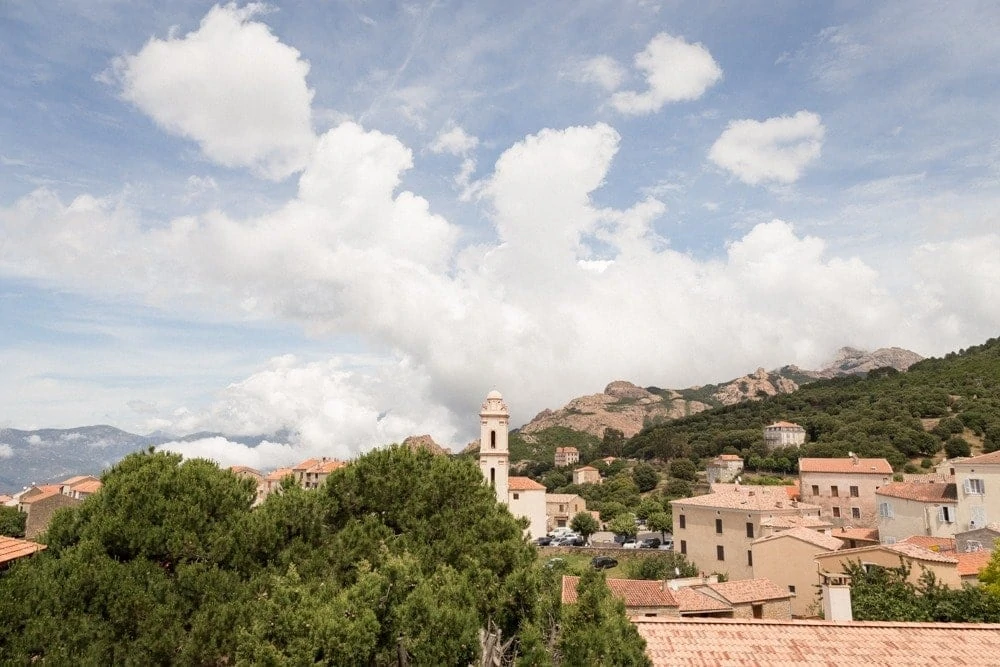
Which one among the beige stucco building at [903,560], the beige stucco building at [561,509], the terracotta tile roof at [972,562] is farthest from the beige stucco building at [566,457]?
the terracotta tile roof at [972,562]

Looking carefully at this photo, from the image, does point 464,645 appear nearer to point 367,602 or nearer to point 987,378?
point 367,602

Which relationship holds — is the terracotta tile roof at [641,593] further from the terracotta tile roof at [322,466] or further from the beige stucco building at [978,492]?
the terracotta tile roof at [322,466]

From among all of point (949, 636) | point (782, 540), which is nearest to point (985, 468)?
point (782, 540)

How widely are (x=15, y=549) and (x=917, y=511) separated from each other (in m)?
44.8

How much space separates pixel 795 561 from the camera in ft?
97.4

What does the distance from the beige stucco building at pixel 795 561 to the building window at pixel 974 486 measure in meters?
10.1

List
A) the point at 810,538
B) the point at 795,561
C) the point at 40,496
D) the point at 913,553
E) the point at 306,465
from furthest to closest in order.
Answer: the point at 306,465, the point at 40,496, the point at 810,538, the point at 795,561, the point at 913,553

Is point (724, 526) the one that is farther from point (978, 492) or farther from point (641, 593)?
point (641, 593)

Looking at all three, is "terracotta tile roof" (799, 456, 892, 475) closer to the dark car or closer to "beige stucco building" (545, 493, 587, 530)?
the dark car

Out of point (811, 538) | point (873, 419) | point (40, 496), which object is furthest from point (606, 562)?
point (40, 496)

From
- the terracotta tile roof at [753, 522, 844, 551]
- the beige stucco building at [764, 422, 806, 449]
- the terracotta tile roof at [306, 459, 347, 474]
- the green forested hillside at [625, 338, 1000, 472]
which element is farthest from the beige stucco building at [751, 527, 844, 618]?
the terracotta tile roof at [306, 459, 347, 474]

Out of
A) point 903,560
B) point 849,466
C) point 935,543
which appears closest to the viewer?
point 903,560

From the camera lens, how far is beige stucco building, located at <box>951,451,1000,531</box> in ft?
112

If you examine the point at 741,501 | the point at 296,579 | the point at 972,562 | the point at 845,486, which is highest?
the point at 296,579
